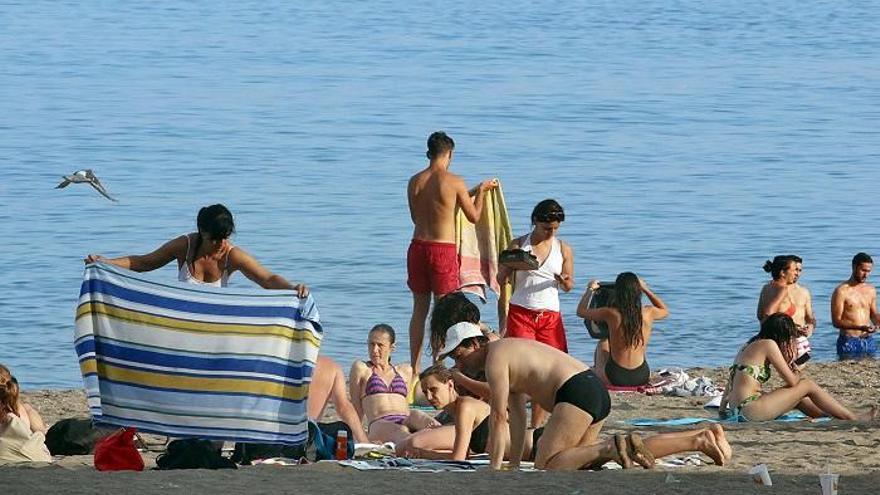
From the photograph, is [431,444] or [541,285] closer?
[431,444]

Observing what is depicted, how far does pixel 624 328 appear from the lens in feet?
37.1

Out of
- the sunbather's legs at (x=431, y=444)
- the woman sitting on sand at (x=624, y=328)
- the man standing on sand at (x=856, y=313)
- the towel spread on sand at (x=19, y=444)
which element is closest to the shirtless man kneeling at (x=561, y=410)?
the sunbather's legs at (x=431, y=444)

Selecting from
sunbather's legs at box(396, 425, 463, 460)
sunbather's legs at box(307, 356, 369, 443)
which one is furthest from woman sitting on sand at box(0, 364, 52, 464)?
sunbather's legs at box(396, 425, 463, 460)

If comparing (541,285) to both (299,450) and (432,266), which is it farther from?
(299,450)

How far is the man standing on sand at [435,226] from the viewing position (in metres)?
11.4

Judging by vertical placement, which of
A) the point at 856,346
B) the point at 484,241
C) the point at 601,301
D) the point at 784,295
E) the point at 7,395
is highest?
the point at 484,241

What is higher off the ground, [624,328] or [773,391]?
[624,328]

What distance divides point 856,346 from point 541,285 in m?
4.28

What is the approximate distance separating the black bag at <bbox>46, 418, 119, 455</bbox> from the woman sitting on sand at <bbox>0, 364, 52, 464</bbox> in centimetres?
56

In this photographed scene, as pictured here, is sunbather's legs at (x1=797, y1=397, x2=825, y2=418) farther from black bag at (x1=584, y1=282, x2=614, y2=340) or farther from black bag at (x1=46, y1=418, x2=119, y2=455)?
black bag at (x1=46, y1=418, x2=119, y2=455)

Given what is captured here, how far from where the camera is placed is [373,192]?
78.9 feet

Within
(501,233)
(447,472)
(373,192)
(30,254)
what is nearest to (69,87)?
(373,192)

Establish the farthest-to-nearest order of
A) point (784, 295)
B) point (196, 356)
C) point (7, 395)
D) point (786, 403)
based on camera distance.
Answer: point (784, 295)
point (786, 403)
point (7, 395)
point (196, 356)

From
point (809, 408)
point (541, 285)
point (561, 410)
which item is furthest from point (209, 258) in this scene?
point (809, 408)
